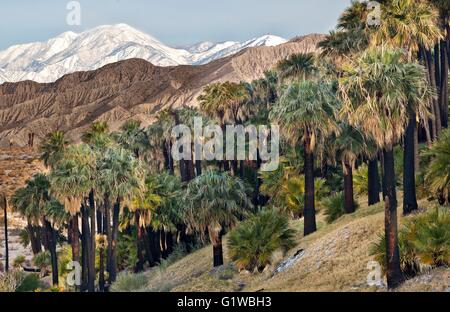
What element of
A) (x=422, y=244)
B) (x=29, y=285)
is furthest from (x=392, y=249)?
(x=29, y=285)

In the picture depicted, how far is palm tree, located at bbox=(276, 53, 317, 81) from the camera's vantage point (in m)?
61.5

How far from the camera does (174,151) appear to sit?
67.8 meters

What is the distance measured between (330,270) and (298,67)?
1465 inches

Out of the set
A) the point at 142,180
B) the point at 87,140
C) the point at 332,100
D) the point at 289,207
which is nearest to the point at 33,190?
the point at 87,140

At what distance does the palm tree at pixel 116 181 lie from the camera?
143 feet

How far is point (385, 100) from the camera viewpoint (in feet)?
76.3

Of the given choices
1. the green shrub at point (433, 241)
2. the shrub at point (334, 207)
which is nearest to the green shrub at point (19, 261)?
the shrub at point (334, 207)

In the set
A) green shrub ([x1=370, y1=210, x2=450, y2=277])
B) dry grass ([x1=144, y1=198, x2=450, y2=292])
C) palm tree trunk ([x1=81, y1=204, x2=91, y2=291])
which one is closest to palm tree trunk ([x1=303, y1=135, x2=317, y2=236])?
dry grass ([x1=144, y1=198, x2=450, y2=292])

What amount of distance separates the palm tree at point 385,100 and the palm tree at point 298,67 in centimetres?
3722

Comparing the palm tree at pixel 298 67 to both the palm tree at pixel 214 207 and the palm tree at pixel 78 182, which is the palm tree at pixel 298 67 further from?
the palm tree at pixel 214 207

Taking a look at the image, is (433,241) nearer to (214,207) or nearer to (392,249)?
(392,249)

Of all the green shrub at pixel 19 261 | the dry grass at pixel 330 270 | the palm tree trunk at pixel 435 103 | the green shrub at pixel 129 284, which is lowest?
the green shrub at pixel 19 261

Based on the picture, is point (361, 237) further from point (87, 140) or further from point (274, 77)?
point (274, 77)

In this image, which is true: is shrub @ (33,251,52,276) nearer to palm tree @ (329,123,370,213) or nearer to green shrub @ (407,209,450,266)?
palm tree @ (329,123,370,213)
